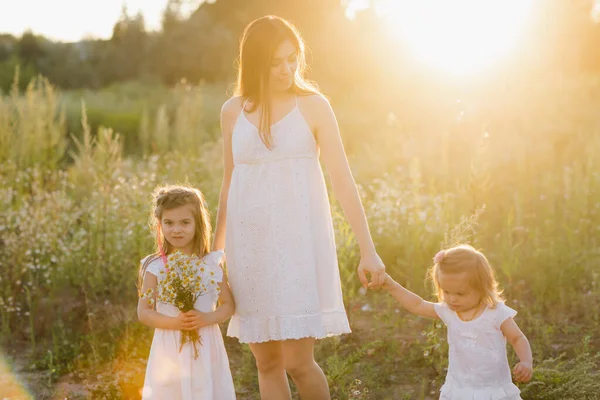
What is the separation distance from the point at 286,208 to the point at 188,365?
2.64 feet

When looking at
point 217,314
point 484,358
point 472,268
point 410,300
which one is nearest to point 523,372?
point 484,358

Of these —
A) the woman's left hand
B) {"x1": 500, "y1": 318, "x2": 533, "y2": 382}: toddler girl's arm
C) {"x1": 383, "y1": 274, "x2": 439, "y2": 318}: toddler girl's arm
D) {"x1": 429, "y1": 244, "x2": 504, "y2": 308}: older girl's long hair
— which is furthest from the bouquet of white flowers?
{"x1": 500, "y1": 318, "x2": 533, "y2": 382}: toddler girl's arm

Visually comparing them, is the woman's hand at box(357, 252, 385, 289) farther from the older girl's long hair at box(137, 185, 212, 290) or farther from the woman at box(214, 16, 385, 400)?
the older girl's long hair at box(137, 185, 212, 290)

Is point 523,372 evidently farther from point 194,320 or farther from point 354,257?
point 354,257

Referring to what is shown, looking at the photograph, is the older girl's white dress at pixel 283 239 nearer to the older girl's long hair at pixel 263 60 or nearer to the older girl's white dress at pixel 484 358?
the older girl's long hair at pixel 263 60

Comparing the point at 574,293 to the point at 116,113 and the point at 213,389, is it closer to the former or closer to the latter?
the point at 213,389

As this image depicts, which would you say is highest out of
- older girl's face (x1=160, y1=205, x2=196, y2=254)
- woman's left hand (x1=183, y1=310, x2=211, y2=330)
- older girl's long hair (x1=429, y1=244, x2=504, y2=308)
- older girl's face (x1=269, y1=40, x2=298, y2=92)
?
older girl's face (x1=269, y1=40, x2=298, y2=92)

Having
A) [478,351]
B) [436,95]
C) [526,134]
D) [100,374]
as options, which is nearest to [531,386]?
[478,351]

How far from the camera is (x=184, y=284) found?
9.73ft

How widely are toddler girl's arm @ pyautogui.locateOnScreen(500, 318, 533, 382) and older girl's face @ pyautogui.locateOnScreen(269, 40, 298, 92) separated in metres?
1.35

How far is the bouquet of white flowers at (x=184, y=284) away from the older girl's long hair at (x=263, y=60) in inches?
23.6

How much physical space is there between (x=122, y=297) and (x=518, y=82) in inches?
346

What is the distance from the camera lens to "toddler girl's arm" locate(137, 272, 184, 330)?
3051 mm

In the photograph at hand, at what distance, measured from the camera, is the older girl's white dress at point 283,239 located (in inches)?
120
